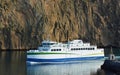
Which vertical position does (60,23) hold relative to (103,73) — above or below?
above

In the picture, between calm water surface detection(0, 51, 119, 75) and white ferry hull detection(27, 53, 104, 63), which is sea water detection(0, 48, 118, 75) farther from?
white ferry hull detection(27, 53, 104, 63)

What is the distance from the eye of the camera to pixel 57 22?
147 m

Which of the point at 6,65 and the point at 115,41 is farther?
the point at 115,41

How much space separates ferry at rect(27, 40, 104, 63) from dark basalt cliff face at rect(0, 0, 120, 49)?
42375 millimetres

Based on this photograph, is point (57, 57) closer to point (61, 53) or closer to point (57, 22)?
point (61, 53)

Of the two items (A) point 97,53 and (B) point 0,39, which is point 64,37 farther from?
(A) point 97,53

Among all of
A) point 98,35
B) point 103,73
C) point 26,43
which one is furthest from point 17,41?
point 103,73

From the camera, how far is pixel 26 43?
14312 centimetres

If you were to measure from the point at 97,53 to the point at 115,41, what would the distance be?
52.1 metres

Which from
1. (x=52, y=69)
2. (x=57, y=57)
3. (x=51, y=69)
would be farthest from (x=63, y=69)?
(x=57, y=57)

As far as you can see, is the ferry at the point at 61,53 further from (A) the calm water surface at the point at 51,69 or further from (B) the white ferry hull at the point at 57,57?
(A) the calm water surface at the point at 51,69

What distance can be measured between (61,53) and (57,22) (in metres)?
49.9

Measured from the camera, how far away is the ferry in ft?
315

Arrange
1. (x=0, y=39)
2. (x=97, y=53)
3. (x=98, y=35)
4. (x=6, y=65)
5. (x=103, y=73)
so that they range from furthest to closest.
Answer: (x=98, y=35) < (x=0, y=39) < (x=97, y=53) < (x=6, y=65) < (x=103, y=73)
